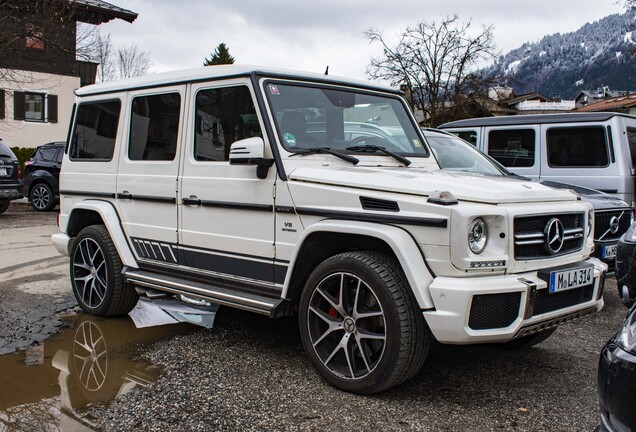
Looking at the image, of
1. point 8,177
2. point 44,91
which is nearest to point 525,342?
point 8,177

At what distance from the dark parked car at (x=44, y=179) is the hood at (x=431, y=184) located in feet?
42.8

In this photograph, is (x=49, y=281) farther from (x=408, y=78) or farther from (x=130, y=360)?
(x=408, y=78)

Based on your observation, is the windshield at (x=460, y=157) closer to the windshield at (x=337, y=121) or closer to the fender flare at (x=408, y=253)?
the windshield at (x=337, y=121)

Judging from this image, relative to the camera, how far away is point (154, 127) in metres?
5.33

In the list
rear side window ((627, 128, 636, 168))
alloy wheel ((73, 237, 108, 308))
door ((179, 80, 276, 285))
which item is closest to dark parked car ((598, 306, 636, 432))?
door ((179, 80, 276, 285))

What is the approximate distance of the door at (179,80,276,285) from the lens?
14.6 ft

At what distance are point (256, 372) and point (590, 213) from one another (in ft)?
8.24

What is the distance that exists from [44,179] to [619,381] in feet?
50.8

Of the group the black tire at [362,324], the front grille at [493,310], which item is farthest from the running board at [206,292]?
the front grille at [493,310]

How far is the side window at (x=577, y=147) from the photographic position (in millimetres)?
8211

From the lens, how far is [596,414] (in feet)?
12.1

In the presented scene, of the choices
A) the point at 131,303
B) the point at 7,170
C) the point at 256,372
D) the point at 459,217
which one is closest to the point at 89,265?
the point at 131,303

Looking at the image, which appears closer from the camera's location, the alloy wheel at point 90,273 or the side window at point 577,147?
the alloy wheel at point 90,273

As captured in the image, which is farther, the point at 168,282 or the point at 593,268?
the point at 168,282
